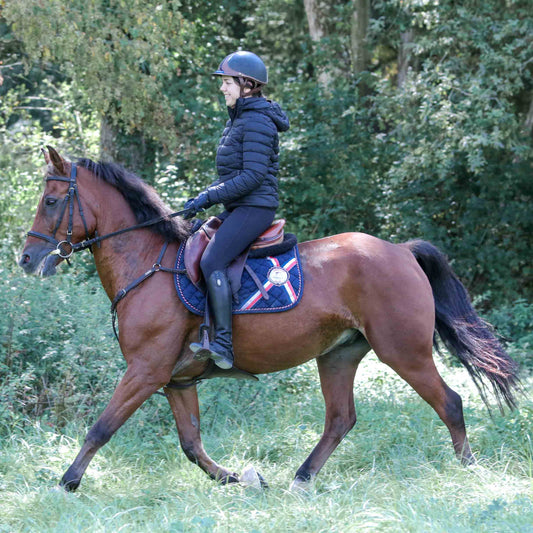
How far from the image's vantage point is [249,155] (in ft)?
16.2

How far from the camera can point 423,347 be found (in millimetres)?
5219

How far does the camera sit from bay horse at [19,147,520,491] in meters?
4.91

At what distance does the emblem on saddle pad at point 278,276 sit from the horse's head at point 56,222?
1.30 meters

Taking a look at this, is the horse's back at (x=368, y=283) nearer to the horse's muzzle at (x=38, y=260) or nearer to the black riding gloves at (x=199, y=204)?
A: the black riding gloves at (x=199, y=204)

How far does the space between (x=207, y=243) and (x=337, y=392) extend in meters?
1.55

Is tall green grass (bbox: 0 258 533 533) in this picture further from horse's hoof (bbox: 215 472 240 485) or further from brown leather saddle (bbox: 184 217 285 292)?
brown leather saddle (bbox: 184 217 285 292)

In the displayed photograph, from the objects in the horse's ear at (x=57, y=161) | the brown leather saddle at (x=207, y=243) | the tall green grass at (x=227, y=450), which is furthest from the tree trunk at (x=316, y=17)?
the horse's ear at (x=57, y=161)

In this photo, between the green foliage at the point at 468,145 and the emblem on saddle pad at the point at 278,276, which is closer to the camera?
the emblem on saddle pad at the point at 278,276

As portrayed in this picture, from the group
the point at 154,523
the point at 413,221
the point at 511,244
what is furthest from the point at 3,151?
the point at 154,523

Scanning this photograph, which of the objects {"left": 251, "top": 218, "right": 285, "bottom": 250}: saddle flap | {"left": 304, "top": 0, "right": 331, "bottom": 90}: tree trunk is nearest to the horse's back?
{"left": 251, "top": 218, "right": 285, "bottom": 250}: saddle flap

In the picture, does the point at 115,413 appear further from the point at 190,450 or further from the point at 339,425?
the point at 339,425

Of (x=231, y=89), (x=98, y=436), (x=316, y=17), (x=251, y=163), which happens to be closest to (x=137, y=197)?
(x=251, y=163)

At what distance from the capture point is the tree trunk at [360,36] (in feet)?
48.3

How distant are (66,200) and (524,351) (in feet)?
21.7
